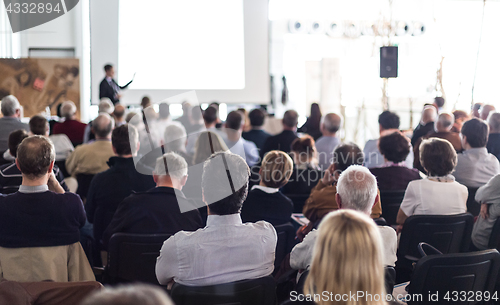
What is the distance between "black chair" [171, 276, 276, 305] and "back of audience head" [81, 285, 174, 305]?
990 mm

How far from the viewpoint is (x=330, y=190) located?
9.30 feet

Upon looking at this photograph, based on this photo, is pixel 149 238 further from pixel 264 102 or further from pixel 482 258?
pixel 264 102

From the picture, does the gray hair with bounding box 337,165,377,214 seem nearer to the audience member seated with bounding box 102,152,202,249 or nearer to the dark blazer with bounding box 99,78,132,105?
the audience member seated with bounding box 102,152,202,249

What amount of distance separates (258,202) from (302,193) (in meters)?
1.16

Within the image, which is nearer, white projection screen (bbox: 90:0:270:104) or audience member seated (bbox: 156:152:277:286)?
audience member seated (bbox: 156:152:277:286)

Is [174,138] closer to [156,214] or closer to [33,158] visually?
[156,214]

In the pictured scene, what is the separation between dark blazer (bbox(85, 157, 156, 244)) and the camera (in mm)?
3131

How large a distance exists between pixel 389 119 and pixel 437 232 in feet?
8.28

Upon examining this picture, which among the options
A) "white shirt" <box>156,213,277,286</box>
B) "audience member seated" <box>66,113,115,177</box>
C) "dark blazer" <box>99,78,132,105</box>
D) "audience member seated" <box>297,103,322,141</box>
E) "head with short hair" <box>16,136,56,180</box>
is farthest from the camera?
"dark blazer" <box>99,78,132,105</box>

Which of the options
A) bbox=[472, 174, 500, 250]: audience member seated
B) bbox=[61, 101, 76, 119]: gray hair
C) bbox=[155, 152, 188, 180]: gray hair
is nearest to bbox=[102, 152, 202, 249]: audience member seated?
bbox=[155, 152, 188, 180]: gray hair

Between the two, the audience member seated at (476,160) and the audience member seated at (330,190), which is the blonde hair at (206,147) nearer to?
the audience member seated at (330,190)

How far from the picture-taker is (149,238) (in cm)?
224

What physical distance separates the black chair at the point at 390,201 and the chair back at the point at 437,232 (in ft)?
1.79

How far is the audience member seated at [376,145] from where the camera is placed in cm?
481
